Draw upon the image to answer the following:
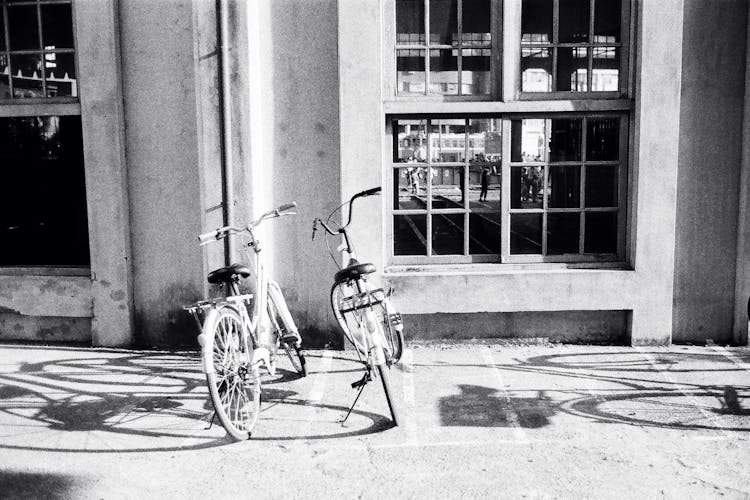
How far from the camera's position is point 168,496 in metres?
4.22

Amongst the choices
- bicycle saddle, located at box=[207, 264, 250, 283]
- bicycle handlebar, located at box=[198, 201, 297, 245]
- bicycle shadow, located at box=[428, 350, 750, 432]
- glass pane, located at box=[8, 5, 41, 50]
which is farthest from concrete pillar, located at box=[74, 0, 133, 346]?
bicycle shadow, located at box=[428, 350, 750, 432]

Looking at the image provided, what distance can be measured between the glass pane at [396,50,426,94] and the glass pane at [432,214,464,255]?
4.26ft

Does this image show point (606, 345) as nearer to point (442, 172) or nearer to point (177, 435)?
point (442, 172)

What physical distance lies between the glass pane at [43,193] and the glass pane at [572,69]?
198 inches

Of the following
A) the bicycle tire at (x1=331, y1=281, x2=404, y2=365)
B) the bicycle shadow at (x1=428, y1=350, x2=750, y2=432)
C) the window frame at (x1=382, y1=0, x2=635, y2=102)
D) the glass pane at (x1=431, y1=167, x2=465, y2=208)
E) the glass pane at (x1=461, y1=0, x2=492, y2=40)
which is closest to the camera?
the bicycle shadow at (x1=428, y1=350, x2=750, y2=432)

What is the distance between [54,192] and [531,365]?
5.65 metres

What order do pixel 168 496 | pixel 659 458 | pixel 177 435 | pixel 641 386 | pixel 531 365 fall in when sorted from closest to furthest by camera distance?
pixel 168 496, pixel 659 458, pixel 177 435, pixel 641 386, pixel 531 365

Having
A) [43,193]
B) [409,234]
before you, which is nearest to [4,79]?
[43,193]

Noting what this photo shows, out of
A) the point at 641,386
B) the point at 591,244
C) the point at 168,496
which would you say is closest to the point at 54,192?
the point at 168,496

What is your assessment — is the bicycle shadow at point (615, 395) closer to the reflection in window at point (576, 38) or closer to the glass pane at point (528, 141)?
the glass pane at point (528, 141)

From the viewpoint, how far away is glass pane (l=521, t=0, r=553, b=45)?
23.5ft

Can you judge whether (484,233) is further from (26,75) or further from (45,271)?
(26,75)

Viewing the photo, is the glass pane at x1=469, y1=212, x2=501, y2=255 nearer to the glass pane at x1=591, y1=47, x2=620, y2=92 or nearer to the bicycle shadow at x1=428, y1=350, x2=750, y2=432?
the bicycle shadow at x1=428, y1=350, x2=750, y2=432

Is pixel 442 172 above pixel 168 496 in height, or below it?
above
